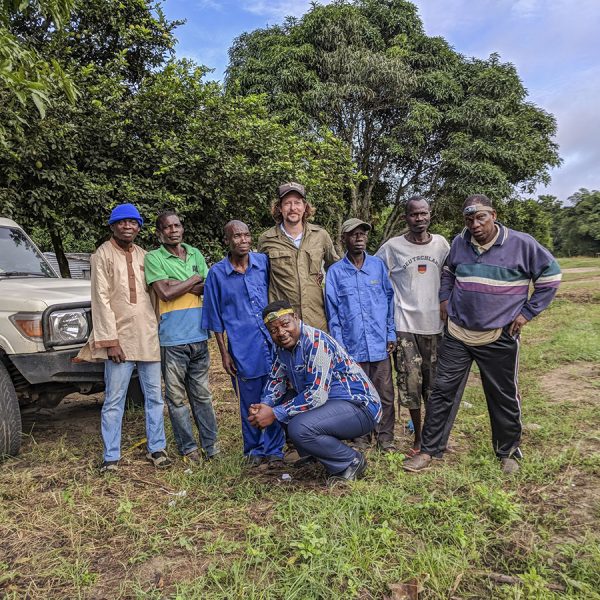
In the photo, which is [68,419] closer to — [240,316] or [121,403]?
[121,403]

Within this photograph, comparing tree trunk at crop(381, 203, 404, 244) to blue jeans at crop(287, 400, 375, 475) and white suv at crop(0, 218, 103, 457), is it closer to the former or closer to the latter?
white suv at crop(0, 218, 103, 457)

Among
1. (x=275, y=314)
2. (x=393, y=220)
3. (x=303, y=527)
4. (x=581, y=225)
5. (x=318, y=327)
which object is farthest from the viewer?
(x=581, y=225)

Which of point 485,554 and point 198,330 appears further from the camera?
point 198,330

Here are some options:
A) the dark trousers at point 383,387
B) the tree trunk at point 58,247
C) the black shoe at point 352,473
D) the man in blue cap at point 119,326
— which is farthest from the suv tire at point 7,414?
the tree trunk at point 58,247

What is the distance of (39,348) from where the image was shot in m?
3.76

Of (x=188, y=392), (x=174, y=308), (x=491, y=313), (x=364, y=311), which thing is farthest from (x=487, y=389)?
(x=174, y=308)

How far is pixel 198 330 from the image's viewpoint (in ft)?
12.5

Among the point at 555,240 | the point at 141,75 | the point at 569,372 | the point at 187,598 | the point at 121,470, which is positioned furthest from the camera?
the point at 555,240

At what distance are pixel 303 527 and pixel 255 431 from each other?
4.42 ft

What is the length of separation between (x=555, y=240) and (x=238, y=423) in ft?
198

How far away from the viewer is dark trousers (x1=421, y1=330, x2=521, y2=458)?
3.50 m

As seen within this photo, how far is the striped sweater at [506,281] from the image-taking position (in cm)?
340

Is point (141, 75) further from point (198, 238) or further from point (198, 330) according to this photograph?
point (198, 330)

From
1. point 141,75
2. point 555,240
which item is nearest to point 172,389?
point 141,75
